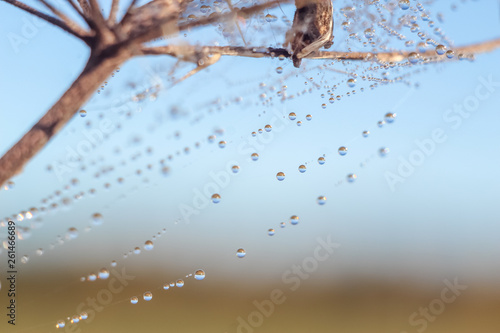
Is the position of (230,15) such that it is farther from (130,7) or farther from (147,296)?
(147,296)

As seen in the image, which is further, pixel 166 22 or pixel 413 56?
pixel 413 56

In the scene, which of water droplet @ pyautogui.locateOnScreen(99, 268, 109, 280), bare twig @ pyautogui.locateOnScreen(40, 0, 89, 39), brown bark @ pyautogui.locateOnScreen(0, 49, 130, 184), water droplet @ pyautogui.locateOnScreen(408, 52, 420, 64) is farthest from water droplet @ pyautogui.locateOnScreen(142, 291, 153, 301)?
water droplet @ pyautogui.locateOnScreen(408, 52, 420, 64)

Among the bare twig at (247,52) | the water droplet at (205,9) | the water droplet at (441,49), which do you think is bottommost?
the water droplet at (441,49)

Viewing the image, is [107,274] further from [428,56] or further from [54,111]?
[428,56]

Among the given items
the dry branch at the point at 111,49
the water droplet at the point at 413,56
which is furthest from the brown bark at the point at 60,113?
the water droplet at the point at 413,56

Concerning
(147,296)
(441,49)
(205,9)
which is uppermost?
(205,9)

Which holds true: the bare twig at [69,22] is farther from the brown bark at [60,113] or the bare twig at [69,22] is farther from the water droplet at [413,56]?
the water droplet at [413,56]

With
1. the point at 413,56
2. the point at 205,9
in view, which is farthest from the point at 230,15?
the point at 413,56

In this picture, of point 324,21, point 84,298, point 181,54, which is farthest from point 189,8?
point 84,298

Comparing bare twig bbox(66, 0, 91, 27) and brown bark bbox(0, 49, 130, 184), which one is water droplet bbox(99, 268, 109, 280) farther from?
bare twig bbox(66, 0, 91, 27)
